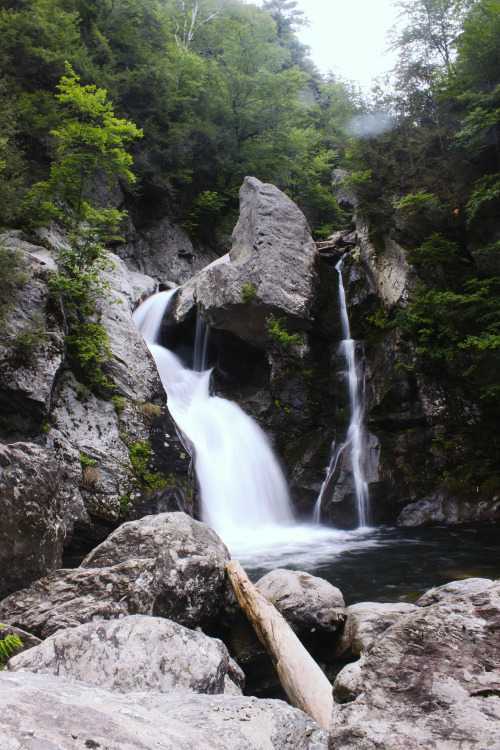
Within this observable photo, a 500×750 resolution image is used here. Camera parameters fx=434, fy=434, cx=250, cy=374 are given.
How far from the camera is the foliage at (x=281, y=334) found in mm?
12109

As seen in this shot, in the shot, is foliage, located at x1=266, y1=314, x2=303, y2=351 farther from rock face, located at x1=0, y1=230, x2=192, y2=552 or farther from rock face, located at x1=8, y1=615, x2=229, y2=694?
rock face, located at x1=8, y1=615, x2=229, y2=694

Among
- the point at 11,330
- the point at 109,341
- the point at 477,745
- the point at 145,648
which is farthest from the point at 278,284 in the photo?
the point at 477,745

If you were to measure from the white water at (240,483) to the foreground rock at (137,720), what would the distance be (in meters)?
5.36

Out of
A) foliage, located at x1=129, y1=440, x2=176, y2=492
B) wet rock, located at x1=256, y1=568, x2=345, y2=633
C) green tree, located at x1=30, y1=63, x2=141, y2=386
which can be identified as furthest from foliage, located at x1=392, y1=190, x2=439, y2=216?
wet rock, located at x1=256, y1=568, x2=345, y2=633

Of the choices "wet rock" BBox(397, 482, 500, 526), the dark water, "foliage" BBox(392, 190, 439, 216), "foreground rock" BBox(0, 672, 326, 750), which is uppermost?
"foliage" BBox(392, 190, 439, 216)

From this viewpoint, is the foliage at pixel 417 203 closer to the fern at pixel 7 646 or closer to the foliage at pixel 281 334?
the foliage at pixel 281 334

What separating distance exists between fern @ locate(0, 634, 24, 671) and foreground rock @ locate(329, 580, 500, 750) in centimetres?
201

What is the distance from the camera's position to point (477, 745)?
1.22 metres

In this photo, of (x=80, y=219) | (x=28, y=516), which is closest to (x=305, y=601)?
(x=28, y=516)

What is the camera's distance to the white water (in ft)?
27.7

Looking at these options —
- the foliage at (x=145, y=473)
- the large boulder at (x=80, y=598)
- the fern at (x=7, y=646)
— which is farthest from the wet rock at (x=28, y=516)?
the foliage at (x=145, y=473)

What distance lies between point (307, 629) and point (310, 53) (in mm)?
46693

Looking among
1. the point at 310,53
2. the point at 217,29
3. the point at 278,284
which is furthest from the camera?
the point at 310,53

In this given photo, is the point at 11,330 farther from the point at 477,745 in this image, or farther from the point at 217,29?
the point at 217,29
